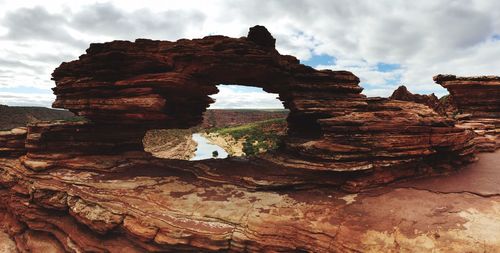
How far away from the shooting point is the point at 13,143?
71.2ft

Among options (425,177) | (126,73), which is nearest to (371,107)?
(425,177)

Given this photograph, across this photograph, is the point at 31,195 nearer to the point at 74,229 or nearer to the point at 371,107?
the point at 74,229

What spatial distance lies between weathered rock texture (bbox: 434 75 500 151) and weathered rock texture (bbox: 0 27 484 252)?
10.8 m

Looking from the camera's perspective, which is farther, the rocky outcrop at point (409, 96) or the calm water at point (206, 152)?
the calm water at point (206, 152)

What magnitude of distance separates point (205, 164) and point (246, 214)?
7.04 metres

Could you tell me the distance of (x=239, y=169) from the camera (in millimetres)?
18906

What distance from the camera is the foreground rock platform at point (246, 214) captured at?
12.0 m

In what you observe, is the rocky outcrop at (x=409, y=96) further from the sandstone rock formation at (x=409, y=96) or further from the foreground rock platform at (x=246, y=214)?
the foreground rock platform at (x=246, y=214)

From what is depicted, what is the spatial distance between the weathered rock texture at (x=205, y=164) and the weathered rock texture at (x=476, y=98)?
10.8 meters

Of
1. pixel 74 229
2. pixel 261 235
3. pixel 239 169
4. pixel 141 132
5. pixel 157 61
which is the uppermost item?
pixel 157 61

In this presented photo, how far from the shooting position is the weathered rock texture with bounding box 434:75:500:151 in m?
27.1

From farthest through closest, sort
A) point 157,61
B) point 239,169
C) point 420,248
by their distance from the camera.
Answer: point 239,169 → point 157,61 → point 420,248

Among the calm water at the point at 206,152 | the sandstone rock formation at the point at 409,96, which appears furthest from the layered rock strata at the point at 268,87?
the calm water at the point at 206,152

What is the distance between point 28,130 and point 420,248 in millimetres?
22960
